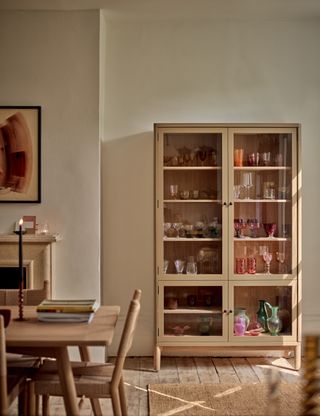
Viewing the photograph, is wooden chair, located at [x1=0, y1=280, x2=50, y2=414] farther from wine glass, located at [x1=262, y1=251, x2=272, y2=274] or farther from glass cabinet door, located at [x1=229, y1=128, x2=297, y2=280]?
wine glass, located at [x1=262, y1=251, x2=272, y2=274]

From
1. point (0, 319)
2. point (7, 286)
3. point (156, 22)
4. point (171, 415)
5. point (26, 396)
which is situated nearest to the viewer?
point (0, 319)

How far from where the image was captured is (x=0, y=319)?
9.16 feet

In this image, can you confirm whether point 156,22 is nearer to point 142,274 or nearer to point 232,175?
point 232,175

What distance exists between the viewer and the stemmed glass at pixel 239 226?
16.9ft

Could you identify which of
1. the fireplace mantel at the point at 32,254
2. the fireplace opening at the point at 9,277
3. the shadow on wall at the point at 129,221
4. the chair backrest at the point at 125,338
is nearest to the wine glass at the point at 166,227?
the shadow on wall at the point at 129,221

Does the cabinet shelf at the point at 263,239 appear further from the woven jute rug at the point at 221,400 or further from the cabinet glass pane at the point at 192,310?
the woven jute rug at the point at 221,400

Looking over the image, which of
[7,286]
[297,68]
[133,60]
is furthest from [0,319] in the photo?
[297,68]

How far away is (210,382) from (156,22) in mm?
2888

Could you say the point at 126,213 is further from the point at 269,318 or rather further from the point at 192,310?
the point at 269,318

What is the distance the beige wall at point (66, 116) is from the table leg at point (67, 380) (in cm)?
210

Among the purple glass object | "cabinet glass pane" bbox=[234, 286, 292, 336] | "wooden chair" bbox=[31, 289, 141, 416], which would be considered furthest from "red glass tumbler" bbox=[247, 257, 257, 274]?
"wooden chair" bbox=[31, 289, 141, 416]

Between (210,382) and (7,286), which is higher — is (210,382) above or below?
below

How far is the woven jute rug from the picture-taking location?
4.06 metres

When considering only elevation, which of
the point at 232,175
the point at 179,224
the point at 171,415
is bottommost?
the point at 171,415
